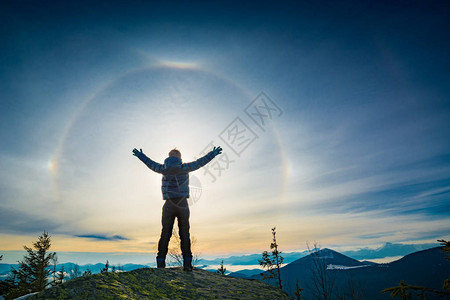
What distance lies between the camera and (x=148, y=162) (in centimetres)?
704

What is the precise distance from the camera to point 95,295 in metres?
2.77

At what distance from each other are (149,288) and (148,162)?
4.13 m

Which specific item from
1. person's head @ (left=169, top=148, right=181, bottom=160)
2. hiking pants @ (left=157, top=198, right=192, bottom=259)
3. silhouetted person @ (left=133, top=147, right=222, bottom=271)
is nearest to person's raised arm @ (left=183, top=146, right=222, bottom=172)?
silhouetted person @ (left=133, top=147, right=222, bottom=271)

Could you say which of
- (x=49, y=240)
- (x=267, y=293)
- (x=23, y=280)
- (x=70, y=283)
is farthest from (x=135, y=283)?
(x=49, y=240)

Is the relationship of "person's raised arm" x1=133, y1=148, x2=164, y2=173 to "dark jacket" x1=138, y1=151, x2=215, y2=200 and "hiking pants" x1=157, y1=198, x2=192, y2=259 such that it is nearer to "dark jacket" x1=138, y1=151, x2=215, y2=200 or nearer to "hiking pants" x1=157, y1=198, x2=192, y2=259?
"dark jacket" x1=138, y1=151, x2=215, y2=200

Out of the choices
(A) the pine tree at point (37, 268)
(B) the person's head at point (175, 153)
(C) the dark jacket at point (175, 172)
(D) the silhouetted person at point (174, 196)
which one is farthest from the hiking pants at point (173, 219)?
(A) the pine tree at point (37, 268)

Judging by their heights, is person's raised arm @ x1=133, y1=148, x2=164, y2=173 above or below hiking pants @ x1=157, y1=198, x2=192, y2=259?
above

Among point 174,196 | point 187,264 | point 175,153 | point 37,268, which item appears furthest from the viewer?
point 37,268

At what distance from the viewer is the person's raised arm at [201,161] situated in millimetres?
6921

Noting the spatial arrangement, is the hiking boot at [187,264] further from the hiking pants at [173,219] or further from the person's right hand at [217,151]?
the person's right hand at [217,151]

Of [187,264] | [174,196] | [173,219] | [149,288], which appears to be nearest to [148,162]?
[174,196]

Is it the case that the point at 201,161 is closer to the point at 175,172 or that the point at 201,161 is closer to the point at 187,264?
the point at 175,172

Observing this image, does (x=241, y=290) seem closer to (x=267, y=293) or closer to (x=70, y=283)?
(x=267, y=293)

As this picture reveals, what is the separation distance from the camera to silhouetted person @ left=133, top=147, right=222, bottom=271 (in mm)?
6379
